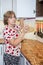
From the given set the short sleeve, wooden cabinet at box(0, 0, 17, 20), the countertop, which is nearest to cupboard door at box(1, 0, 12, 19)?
wooden cabinet at box(0, 0, 17, 20)

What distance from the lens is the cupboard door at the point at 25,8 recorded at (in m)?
3.21

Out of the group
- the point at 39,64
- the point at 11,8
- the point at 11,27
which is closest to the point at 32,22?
the point at 11,8

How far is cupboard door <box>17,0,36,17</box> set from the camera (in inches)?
126

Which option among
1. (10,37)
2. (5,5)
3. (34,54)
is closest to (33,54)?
(34,54)

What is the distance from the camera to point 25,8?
324 centimetres

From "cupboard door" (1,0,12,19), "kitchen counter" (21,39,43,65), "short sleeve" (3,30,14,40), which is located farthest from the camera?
Answer: "cupboard door" (1,0,12,19)

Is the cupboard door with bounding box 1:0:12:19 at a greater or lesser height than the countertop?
greater

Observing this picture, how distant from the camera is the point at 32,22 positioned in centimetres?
377

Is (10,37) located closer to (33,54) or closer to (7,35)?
(7,35)

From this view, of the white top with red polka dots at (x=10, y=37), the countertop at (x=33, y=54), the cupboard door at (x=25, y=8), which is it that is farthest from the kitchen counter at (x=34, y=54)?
the cupboard door at (x=25, y=8)

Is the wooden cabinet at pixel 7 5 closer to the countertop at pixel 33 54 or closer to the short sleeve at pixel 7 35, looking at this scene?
the countertop at pixel 33 54

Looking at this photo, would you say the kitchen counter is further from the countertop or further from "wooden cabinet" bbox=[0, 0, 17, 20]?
"wooden cabinet" bbox=[0, 0, 17, 20]

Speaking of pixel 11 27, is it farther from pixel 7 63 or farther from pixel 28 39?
pixel 28 39

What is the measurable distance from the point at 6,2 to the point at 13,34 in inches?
62.4
